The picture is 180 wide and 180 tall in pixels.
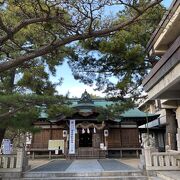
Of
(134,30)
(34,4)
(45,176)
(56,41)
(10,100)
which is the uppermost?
(134,30)

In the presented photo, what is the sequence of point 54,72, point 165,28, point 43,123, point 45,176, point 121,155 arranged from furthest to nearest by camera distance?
point 43,123 → point 121,155 → point 54,72 → point 45,176 → point 165,28

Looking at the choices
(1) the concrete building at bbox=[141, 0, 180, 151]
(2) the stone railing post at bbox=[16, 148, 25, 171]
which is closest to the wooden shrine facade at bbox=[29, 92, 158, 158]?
(2) the stone railing post at bbox=[16, 148, 25, 171]

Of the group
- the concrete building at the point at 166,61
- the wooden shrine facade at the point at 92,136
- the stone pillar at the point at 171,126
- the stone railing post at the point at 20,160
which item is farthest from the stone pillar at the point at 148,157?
the wooden shrine facade at the point at 92,136

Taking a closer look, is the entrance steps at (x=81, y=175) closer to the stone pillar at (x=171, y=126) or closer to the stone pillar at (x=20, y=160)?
the stone pillar at (x=20, y=160)

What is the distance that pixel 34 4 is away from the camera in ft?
22.7

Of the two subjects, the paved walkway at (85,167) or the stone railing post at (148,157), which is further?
the paved walkway at (85,167)

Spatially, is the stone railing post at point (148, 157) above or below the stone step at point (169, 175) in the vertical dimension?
above

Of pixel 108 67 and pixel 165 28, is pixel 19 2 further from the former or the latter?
pixel 108 67

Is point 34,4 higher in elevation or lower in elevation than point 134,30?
lower

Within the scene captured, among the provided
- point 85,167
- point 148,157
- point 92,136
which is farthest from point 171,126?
point 85,167

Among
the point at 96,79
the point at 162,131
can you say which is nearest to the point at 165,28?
the point at 96,79

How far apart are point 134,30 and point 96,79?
16.0ft

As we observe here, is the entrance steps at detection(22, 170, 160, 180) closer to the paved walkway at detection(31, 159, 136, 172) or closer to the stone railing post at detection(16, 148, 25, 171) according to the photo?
the stone railing post at detection(16, 148, 25, 171)

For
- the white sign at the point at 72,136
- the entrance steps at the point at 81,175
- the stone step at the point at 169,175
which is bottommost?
the entrance steps at the point at 81,175
